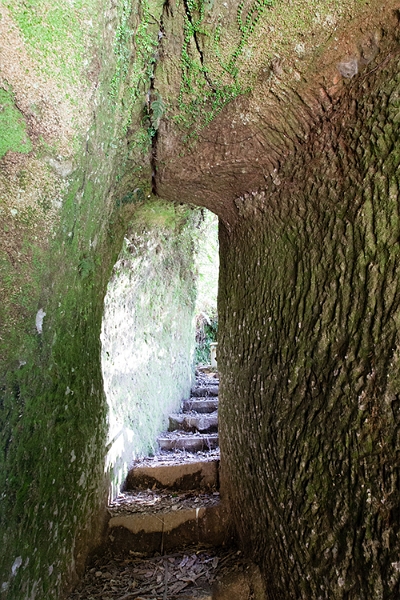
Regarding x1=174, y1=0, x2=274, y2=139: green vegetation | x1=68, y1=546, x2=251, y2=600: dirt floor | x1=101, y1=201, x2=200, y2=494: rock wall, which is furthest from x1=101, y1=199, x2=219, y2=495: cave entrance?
x1=174, y1=0, x2=274, y2=139: green vegetation

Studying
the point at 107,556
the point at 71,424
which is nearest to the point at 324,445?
the point at 71,424

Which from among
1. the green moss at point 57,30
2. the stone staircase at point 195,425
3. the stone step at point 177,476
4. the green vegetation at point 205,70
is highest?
the green vegetation at point 205,70

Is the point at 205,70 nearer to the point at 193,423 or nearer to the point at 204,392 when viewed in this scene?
the point at 193,423

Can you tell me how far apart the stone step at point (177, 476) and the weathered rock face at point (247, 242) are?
2.80ft

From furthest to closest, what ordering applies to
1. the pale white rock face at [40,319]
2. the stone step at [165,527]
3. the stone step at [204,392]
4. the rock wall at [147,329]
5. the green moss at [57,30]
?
the stone step at [204,392] → the rock wall at [147,329] → the stone step at [165,527] → the pale white rock face at [40,319] → the green moss at [57,30]

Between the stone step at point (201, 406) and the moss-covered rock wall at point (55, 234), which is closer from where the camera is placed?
the moss-covered rock wall at point (55, 234)

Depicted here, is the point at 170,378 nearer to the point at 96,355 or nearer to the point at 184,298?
the point at 184,298

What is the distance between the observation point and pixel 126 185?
8.52 feet

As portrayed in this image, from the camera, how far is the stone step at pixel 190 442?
13.3 ft

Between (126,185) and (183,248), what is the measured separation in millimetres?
2579

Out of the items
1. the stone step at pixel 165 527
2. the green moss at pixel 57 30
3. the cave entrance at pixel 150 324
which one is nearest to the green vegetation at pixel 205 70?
the green moss at pixel 57 30

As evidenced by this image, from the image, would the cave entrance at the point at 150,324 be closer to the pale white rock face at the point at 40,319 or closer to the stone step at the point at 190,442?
the stone step at the point at 190,442

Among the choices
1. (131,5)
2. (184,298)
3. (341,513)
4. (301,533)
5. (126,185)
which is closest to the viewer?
(341,513)

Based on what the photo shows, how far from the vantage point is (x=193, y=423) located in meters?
4.73
